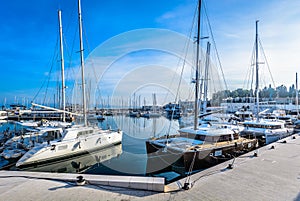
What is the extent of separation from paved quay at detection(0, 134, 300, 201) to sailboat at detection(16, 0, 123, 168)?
247 inches

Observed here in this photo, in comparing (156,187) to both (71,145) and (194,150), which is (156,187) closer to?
(194,150)

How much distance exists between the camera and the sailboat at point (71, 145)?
1177 centimetres

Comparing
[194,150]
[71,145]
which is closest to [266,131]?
[194,150]

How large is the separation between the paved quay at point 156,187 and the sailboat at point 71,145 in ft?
20.6

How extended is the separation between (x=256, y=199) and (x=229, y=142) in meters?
7.54

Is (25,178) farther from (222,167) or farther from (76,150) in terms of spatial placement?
(76,150)

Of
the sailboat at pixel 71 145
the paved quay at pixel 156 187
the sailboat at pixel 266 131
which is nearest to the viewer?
the paved quay at pixel 156 187

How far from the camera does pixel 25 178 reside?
5.71 metres

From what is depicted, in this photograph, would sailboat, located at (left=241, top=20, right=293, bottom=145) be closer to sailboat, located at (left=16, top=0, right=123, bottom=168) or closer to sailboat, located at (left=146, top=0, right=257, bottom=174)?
sailboat, located at (left=146, top=0, right=257, bottom=174)

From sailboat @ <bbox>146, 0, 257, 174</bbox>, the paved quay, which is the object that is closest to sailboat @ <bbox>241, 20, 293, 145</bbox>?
sailboat @ <bbox>146, 0, 257, 174</bbox>

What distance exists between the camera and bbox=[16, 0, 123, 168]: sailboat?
1177cm

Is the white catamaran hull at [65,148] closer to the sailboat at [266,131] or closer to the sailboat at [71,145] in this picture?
the sailboat at [71,145]

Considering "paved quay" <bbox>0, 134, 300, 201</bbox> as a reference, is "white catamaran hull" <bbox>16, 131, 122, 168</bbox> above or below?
below

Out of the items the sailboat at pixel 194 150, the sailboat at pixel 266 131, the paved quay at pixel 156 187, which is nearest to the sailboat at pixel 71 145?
the sailboat at pixel 194 150
